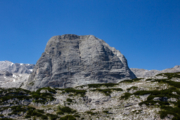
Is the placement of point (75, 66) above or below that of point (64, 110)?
above

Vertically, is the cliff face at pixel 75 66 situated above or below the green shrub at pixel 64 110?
above

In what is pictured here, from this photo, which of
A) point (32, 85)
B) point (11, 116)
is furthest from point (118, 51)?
point (11, 116)

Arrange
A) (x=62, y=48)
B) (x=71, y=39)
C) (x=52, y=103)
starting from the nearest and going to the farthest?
(x=52, y=103), (x=62, y=48), (x=71, y=39)

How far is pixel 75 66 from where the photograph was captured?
14162cm

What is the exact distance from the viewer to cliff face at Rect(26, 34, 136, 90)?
13088cm

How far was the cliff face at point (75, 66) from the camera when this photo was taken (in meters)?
131

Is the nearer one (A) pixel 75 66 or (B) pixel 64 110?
(B) pixel 64 110

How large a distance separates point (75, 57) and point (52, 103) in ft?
227

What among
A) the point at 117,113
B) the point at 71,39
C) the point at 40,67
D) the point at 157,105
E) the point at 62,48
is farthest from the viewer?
the point at 71,39

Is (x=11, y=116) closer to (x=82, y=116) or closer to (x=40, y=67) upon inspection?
(x=82, y=116)

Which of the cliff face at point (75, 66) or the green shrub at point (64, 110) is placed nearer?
the green shrub at point (64, 110)

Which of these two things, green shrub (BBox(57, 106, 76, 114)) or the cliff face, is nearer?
green shrub (BBox(57, 106, 76, 114))

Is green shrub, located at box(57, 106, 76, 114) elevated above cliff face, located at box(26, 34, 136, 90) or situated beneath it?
situated beneath

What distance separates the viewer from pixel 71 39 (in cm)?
16700
